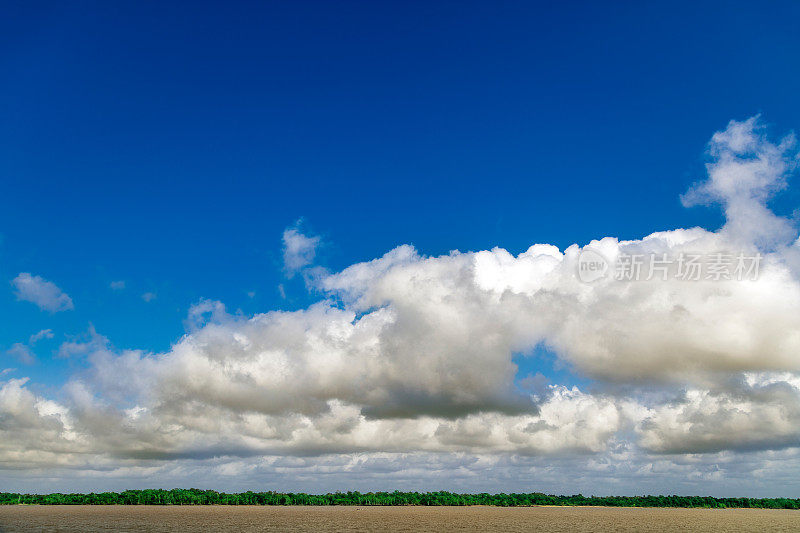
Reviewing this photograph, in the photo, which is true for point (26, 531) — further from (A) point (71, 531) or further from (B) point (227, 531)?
(B) point (227, 531)

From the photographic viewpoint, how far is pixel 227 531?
13138 centimetres

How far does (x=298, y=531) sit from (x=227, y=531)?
15.4 m

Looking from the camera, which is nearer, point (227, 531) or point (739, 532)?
point (227, 531)

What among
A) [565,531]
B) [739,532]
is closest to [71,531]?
[565,531]

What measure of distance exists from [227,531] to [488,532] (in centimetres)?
5767

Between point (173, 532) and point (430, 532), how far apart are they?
54.6 metres

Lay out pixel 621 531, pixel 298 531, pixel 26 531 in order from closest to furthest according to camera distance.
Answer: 1. pixel 26 531
2. pixel 298 531
3. pixel 621 531

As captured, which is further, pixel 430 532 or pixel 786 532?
pixel 786 532

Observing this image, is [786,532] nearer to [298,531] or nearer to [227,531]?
[298,531]

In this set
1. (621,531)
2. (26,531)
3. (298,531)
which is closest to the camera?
(26,531)

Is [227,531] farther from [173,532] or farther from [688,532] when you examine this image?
[688,532]

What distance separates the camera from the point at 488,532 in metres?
Result: 137

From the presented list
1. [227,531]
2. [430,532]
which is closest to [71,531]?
[227,531]

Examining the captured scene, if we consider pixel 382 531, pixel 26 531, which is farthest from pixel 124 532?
pixel 382 531
